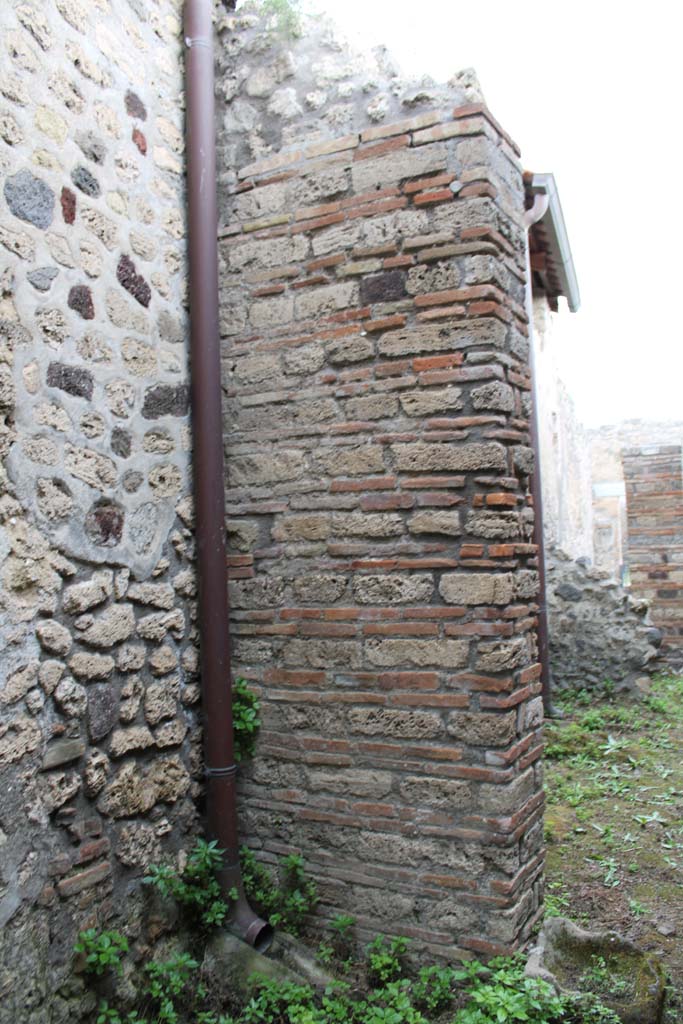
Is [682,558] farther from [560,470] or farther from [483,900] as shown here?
[483,900]

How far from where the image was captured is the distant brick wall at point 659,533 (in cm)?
870

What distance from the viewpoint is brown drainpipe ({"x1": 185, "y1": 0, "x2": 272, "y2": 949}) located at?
3.04 m

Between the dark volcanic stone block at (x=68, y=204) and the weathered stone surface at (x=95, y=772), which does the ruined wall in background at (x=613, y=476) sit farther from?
the dark volcanic stone block at (x=68, y=204)

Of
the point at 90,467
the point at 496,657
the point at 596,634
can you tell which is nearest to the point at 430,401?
the point at 496,657

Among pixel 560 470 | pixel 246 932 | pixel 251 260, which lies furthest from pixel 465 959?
pixel 560 470

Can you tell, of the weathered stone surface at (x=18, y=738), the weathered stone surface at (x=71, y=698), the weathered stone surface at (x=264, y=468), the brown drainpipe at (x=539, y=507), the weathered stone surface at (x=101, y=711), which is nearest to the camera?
the weathered stone surface at (x=18, y=738)

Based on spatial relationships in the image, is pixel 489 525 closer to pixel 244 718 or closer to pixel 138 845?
pixel 244 718

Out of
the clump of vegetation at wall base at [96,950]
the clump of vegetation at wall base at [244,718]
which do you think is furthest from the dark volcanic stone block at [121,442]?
the clump of vegetation at wall base at [96,950]

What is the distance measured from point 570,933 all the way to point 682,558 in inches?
255

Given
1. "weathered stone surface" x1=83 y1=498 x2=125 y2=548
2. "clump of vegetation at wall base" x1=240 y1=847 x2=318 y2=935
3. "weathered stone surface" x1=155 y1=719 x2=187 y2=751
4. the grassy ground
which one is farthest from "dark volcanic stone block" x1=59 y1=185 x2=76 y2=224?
the grassy ground

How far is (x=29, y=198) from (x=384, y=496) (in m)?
1.55

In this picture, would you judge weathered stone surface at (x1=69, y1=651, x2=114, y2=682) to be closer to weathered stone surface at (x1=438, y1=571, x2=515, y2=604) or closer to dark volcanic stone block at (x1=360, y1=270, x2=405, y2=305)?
weathered stone surface at (x1=438, y1=571, x2=515, y2=604)

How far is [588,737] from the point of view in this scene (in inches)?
226

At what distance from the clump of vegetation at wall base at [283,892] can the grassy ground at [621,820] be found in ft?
3.26
